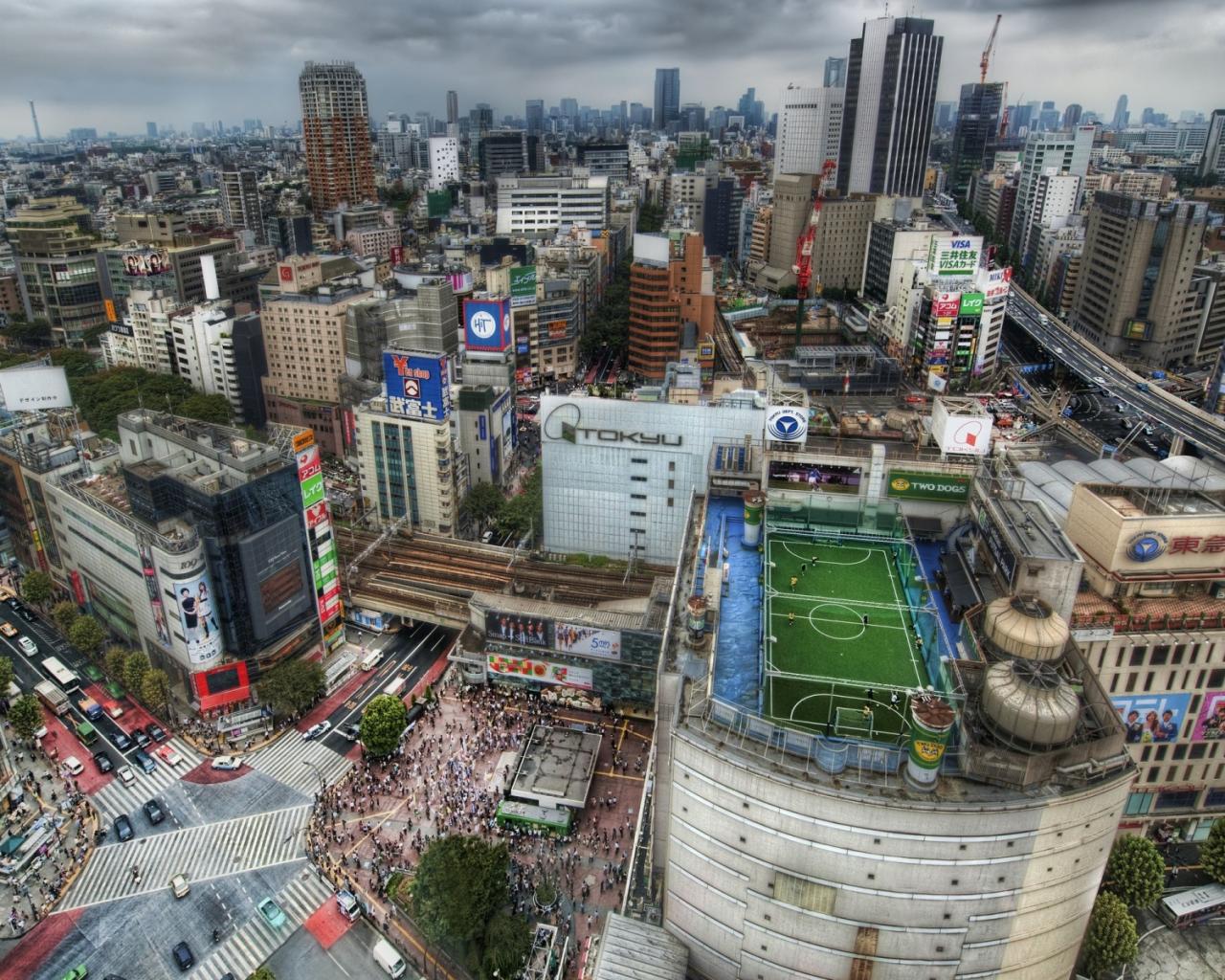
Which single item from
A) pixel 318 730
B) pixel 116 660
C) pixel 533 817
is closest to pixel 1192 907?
pixel 533 817

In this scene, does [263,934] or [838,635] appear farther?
[263,934]

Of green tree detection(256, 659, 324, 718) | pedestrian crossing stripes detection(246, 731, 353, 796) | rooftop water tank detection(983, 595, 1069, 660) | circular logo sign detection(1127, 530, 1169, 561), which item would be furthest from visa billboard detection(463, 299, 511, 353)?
rooftop water tank detection(983, 595, 1069, 660)

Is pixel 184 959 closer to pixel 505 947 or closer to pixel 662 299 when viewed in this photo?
A: pixel 505 947

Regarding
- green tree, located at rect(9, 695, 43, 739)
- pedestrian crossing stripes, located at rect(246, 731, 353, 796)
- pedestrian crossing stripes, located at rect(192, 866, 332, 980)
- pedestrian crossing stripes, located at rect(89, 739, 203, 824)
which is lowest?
pedestrian crossing stripes, located at rect(192, 866, 332, 980)

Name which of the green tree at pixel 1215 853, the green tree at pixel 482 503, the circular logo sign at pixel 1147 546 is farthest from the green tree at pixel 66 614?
the green tree at pixel 1215 853

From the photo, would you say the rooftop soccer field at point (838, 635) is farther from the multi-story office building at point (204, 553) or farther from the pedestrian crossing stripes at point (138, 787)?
the pedestrian crossing stripes at point (138, 787)

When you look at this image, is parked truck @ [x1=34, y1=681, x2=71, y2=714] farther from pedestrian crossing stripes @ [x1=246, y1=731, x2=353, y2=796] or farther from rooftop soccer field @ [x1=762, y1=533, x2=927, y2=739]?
rooftop soccer field @ [x1=762, y1=533, x2=927, y2=739]

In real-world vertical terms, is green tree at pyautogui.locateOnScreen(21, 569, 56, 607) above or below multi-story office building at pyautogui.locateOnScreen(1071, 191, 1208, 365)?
below
